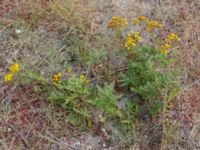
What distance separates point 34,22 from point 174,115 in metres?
1.10

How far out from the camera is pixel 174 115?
211cm

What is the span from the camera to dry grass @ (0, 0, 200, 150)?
201 cm

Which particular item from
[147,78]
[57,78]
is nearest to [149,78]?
[147,78]

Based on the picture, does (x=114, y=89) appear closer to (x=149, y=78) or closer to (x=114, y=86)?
(x=114, y=86)

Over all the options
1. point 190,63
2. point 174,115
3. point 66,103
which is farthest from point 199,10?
point 66,103

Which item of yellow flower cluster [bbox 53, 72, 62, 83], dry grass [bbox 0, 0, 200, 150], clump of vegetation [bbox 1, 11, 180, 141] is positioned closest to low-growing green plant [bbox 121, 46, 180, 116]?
clump of vegetation [bbox 1, 11, 180, 141]

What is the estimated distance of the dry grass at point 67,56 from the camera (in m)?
2.01

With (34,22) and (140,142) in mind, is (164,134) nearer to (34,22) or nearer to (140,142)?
(140,142)

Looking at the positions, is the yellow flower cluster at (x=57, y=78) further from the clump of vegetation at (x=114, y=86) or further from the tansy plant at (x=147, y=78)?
the tansy plant at (x=147, y=78)

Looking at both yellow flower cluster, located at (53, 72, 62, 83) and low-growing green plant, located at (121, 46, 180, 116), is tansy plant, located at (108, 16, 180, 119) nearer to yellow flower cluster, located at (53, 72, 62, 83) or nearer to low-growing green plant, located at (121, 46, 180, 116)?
low-growing green plant, located at (121, 46, 180, 116)

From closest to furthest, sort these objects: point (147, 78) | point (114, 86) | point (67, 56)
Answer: point (147, 78) → point (114, 86) → point (67, 56)

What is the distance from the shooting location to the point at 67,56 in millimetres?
2334

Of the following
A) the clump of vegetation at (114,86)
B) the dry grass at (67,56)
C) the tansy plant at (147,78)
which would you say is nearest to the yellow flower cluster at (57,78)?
the clump of vegetation at (114,86)

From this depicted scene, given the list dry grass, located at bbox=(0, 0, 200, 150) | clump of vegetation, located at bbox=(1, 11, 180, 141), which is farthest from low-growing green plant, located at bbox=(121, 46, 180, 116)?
dry grass, located at bbox=(0, 0, 200, 150)
